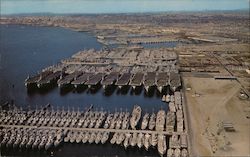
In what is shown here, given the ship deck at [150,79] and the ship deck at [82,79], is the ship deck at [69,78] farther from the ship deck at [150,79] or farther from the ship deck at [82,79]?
the ship deck at [150,79]

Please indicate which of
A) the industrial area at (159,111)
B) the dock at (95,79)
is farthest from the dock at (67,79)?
the dock at (95,79)

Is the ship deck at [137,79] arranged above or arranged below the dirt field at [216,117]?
above

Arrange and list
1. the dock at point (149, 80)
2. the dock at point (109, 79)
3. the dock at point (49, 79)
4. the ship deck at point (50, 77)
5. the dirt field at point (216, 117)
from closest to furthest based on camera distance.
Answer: the dirt field at point (216, 117) → the dock at point (149, 80) → the dock at point (109, 79) → the dock at point (49, 79) → the ship deck at point (50, 77)

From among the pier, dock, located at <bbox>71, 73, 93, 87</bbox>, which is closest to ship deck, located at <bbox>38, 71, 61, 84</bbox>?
dock, located at <bbox>71, 73, 93, 87</bbox>

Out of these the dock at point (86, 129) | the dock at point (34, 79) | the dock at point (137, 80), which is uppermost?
the dock at point (137, 80)

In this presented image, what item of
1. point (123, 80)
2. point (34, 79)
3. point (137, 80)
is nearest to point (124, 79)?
point (123, 80)

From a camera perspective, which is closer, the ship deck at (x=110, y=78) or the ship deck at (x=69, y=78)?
the ship deck at (x=110, y=78)

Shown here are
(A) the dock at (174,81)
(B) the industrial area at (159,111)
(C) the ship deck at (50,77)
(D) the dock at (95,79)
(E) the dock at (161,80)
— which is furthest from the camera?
(C) the ship deck at (50,77)
